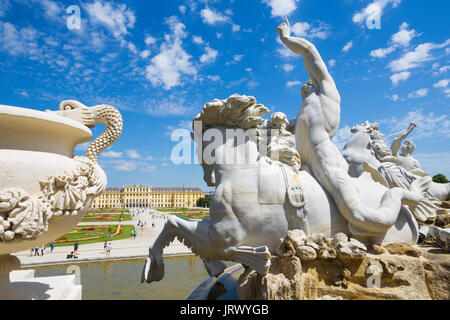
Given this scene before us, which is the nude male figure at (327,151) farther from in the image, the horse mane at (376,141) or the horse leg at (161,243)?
the horse mane at (376,141)

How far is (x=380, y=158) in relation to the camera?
8211 millimetres

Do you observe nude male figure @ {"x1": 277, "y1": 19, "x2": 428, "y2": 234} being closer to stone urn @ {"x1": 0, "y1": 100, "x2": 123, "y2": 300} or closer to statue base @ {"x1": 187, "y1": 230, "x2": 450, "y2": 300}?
statue base @ {"x1": 187, "y1": 230, "x2": 450, "y2": 300}

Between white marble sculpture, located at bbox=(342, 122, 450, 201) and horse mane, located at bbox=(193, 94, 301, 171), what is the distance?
3.20 meters

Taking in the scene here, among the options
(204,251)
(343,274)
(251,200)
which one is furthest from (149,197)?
(343,274)

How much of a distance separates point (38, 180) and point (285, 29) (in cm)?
447

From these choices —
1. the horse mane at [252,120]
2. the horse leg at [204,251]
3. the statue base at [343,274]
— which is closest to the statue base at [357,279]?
the statue base at [343,274]

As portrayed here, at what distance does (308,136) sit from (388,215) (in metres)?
1.70

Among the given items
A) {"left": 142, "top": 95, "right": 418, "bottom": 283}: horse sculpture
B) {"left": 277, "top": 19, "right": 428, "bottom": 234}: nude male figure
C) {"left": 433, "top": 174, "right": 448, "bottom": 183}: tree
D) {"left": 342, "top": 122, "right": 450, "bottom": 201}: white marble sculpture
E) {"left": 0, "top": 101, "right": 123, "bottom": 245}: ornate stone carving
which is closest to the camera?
{"left": 0, "top": 101, "right": 123, "bottom": 245}: ornate stone carving

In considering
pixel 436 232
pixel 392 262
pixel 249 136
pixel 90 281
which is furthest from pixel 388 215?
pixel 90 281

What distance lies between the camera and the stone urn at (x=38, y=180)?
8.86 feet

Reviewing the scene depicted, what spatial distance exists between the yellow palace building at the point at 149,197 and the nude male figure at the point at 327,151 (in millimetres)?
90537

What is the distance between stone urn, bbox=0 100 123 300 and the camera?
2.70 m

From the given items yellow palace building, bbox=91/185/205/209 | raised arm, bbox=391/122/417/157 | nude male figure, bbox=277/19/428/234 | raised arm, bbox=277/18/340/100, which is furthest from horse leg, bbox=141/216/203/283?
yellow palace building, bbox=91/185/205/209

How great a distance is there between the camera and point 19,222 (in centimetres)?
271
